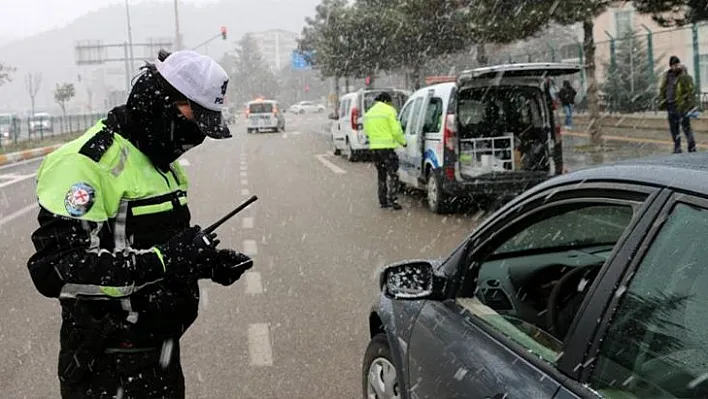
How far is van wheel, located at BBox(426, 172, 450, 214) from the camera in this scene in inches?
401

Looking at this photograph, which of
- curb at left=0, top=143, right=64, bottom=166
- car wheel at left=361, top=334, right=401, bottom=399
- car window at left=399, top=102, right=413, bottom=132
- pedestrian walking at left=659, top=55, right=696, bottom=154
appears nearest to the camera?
car wheel at left=361, top=334, right=401, bottom=399

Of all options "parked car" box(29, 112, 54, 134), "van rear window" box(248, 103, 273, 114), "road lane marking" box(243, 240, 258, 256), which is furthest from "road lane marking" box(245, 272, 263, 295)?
"van rear window" box(248, 103, 273, 114)

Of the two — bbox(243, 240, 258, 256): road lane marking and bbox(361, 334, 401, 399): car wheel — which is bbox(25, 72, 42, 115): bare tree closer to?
bbox(243, 240, 258, 256): road lane marking

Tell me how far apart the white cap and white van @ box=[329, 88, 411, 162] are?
14938 millimetres

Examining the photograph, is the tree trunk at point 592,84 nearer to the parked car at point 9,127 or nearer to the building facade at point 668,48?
the building facade at point 668,48

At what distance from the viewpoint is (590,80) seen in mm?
18312

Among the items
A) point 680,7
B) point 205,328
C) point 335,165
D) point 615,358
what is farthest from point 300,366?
point 335,165

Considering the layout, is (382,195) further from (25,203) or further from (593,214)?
(593,214)

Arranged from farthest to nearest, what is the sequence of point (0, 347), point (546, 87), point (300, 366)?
point (546, 87) < point (0, 347) < point (300, 366)

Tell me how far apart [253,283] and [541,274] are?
4.19m

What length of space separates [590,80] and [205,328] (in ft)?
49.1

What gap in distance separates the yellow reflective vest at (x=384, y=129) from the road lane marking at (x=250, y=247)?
2.85m

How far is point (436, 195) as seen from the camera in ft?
33.9

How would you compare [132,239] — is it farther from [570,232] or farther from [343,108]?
[343,108]
